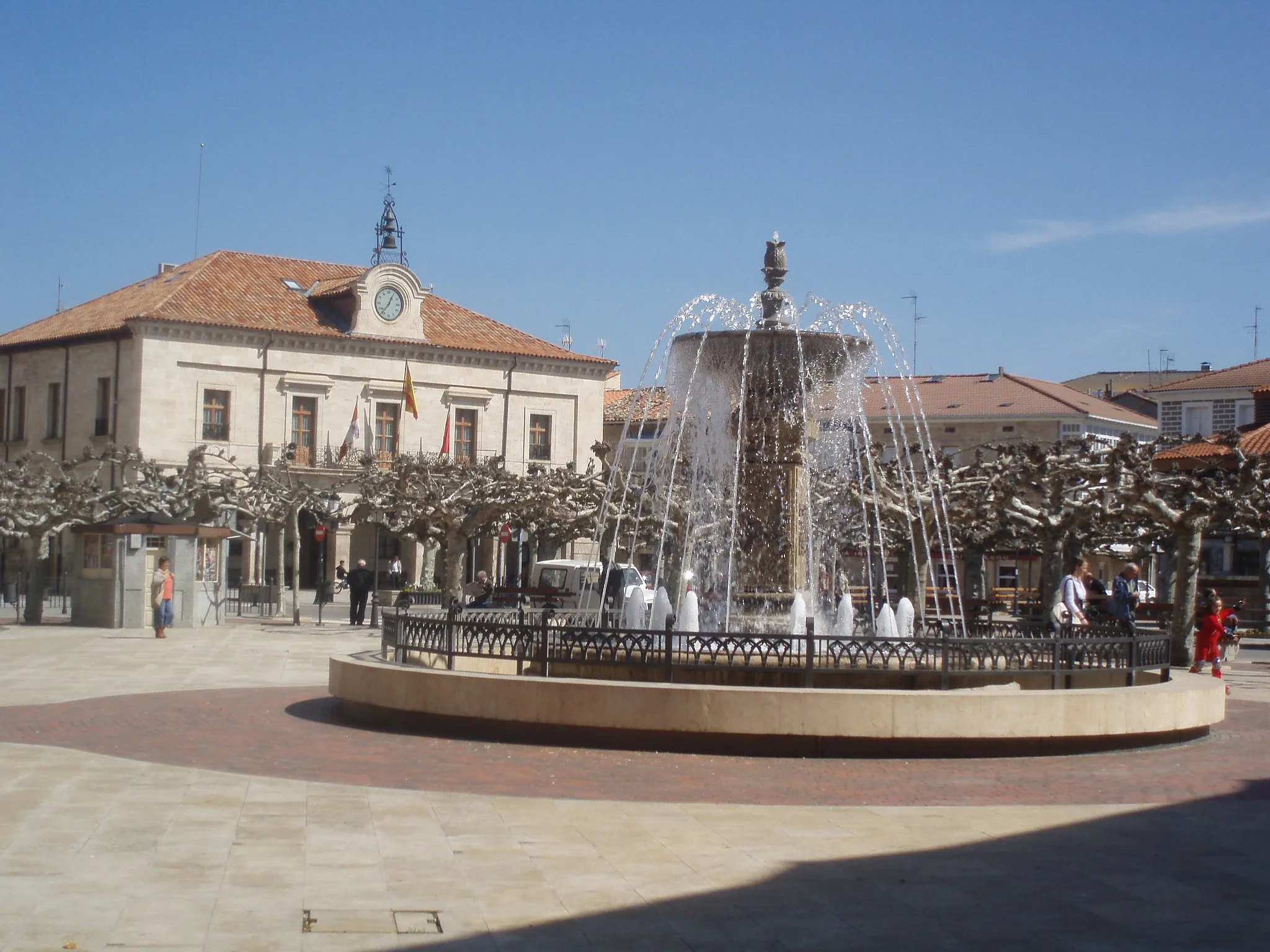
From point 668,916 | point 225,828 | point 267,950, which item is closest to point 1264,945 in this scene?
point 668,916

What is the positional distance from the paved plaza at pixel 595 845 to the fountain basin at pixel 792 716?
0.22 meters

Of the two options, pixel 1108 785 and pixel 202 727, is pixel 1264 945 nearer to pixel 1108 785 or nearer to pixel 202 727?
pixel 1108 785

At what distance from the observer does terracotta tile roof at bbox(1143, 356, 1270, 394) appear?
61625mm

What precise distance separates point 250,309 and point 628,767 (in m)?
48.8

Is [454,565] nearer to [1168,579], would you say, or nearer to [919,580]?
[919,580]

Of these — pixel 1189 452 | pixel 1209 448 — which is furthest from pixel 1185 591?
pixel 1209 448

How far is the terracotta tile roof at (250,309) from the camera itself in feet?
182

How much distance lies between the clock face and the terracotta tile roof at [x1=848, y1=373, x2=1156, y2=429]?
2255cm

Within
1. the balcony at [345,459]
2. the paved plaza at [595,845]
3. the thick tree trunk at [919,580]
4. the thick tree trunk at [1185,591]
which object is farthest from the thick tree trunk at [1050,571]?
the balcony at [345,459]

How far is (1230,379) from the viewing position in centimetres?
6297

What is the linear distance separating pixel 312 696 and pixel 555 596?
50.7ft

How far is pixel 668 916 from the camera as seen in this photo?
6.66 m

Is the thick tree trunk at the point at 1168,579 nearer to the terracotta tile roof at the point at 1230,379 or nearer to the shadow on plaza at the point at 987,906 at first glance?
the terracotta tile roof at the point at 1230,379

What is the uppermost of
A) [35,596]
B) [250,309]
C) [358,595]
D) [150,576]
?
[250,309]
